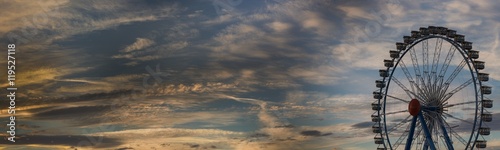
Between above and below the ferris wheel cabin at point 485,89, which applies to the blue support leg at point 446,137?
below

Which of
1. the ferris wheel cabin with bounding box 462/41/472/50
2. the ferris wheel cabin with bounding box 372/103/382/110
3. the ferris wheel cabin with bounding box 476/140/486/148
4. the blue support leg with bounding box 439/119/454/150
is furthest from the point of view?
the ferris wheel cabin with bounding box 372/103/382/110

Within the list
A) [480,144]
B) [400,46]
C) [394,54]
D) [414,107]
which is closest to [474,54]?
[414,107]

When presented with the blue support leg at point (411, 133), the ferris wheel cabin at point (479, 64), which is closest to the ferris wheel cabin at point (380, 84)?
the blue support leg at point (411, 133)

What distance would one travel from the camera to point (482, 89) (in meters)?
77.3

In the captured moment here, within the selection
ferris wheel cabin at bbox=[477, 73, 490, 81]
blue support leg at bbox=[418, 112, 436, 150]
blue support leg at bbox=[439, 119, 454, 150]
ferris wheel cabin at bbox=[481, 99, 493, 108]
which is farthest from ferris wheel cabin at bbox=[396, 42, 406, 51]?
ferris wheel cabin at bbox=[481, 99, 493, 108]

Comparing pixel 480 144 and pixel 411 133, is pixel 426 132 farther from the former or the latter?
pixel 480 144

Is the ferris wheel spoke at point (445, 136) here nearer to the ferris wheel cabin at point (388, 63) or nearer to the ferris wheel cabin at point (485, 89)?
the ferris wheel cabin at point (485, 89)

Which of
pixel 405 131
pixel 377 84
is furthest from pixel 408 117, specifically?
pixel 377 84

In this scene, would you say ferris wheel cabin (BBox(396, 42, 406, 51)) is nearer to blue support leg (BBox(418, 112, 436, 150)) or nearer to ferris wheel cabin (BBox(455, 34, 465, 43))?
ferris wheel cabin (BBox(455, 34, 465, 43))

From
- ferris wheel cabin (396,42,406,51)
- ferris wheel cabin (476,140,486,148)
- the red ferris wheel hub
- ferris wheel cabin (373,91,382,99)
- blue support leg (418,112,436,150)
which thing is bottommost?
ferris wheel cabin (476,140,486,148)

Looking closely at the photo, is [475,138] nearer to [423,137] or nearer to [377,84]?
[423,137]

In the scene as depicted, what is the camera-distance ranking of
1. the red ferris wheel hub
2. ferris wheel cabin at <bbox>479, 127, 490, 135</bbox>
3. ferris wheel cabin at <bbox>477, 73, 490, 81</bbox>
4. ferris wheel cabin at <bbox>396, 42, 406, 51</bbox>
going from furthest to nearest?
ferris wheel cabin at <bbox>396, 42, 406, 51</bbox>, the red ferris wheel hub, ferris wheel cabin at <bbox>477, 73, 490, 81</bbox>, ferris wheel cabin at <bbox>479, 127, 490, 135</bbox>

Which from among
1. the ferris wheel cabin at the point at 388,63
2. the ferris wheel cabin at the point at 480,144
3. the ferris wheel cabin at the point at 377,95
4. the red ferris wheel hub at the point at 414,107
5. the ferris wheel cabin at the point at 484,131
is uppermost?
the ferris wheel cabin at the point at 388,63

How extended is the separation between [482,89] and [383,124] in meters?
17.8
